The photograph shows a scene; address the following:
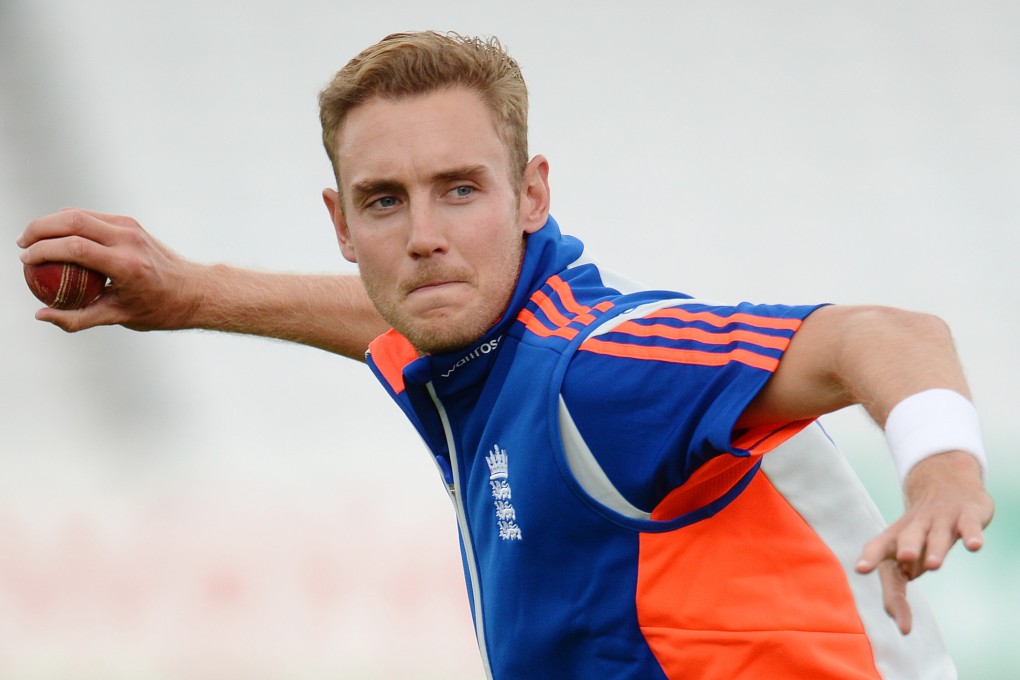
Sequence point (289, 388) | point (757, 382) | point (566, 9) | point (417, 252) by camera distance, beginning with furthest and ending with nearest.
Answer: point (566, 9)
point (289, 388)
point (417, 252)
point (757, 382)

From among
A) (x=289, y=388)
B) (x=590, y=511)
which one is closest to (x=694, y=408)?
(x=590, y=511)

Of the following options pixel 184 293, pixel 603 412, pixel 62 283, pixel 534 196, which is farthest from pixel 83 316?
pixel 603 412

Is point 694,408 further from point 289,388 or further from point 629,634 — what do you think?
point 289,388

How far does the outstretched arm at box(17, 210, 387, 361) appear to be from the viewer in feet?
8.39

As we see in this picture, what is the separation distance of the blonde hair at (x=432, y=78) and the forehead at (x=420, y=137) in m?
0.02

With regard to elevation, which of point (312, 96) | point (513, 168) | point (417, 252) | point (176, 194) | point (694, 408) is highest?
point (312, 96)

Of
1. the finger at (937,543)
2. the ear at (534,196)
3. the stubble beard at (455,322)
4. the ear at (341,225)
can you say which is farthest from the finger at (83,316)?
the finger at (937,543)

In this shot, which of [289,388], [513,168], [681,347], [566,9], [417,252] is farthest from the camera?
[566,9]

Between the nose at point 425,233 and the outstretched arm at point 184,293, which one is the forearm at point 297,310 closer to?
the outstretched arm at point 184,293

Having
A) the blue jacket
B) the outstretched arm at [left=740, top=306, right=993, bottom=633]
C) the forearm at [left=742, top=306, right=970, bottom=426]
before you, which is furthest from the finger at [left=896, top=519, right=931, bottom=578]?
the blue jacket

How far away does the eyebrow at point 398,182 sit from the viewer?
211 cm

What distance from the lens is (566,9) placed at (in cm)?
636

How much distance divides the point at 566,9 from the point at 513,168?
4339 mm

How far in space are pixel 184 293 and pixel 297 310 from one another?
0.28 metres
